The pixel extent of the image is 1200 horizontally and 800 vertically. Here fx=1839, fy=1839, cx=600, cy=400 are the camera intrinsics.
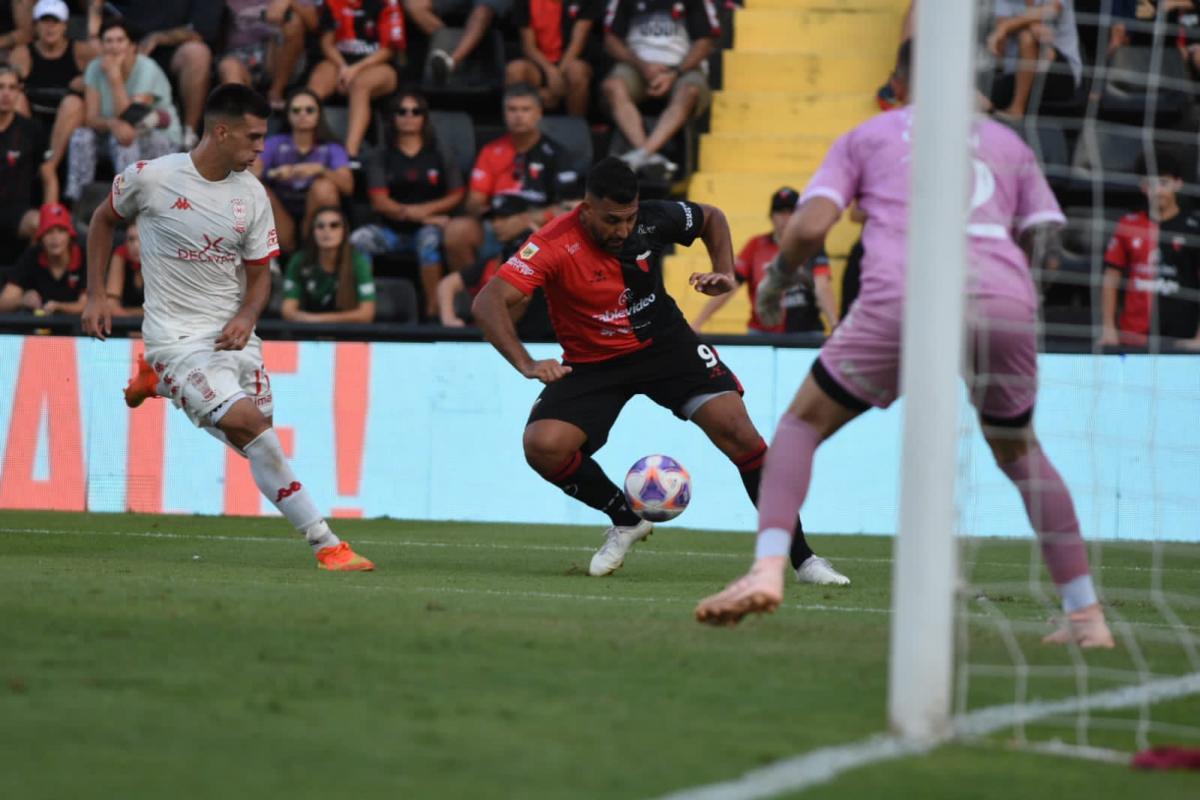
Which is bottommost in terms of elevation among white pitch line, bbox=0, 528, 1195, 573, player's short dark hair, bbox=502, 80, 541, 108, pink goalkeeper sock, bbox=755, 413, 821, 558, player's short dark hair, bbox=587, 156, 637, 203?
white pitch line, bbox=0, 528, 1195, 573

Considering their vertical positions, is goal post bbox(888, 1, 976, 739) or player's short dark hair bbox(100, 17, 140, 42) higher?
player's short dark hair bbox(100, 17, 140, 42)

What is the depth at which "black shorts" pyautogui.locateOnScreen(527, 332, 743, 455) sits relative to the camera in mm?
8672

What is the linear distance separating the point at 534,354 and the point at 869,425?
2286 mm

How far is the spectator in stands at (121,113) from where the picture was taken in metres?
14.8

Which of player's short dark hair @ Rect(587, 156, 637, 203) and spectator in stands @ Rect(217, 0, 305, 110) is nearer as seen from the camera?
player's short dark hair @ Rect(587, 156, 637, 203)

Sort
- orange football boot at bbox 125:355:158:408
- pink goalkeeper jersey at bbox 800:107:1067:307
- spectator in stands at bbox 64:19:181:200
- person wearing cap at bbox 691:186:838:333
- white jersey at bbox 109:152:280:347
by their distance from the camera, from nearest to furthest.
→ 1. pink goalkeeper jersey at bbox 800:107:1067:307
2. white jersey at bbox 109:152:280:347
3. orange football boot at bbox 125:355:158:408
4. person wearing cap at bbox 691:186:838:333
5. spectator in stands at bbox 64:19:181:200

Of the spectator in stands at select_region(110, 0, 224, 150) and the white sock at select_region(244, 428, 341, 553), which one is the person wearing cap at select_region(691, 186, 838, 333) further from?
the spectator in stands at select_region(110, 0, 224, 150)

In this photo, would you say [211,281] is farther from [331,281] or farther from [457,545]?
[331,281]

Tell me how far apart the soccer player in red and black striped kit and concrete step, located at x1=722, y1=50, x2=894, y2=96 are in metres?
7.91

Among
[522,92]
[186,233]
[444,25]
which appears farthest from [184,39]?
[186,233]

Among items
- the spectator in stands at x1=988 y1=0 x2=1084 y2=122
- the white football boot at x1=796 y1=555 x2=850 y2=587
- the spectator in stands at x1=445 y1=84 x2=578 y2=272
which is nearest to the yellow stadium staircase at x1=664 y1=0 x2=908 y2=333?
the spectator in stands at x1=445 y1=84 x2=578 y2=272

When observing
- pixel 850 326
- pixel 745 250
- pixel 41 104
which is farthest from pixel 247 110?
pixel 41 104

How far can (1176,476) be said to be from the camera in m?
11.7

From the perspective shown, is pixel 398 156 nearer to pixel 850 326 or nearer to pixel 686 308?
pixel 686 308
